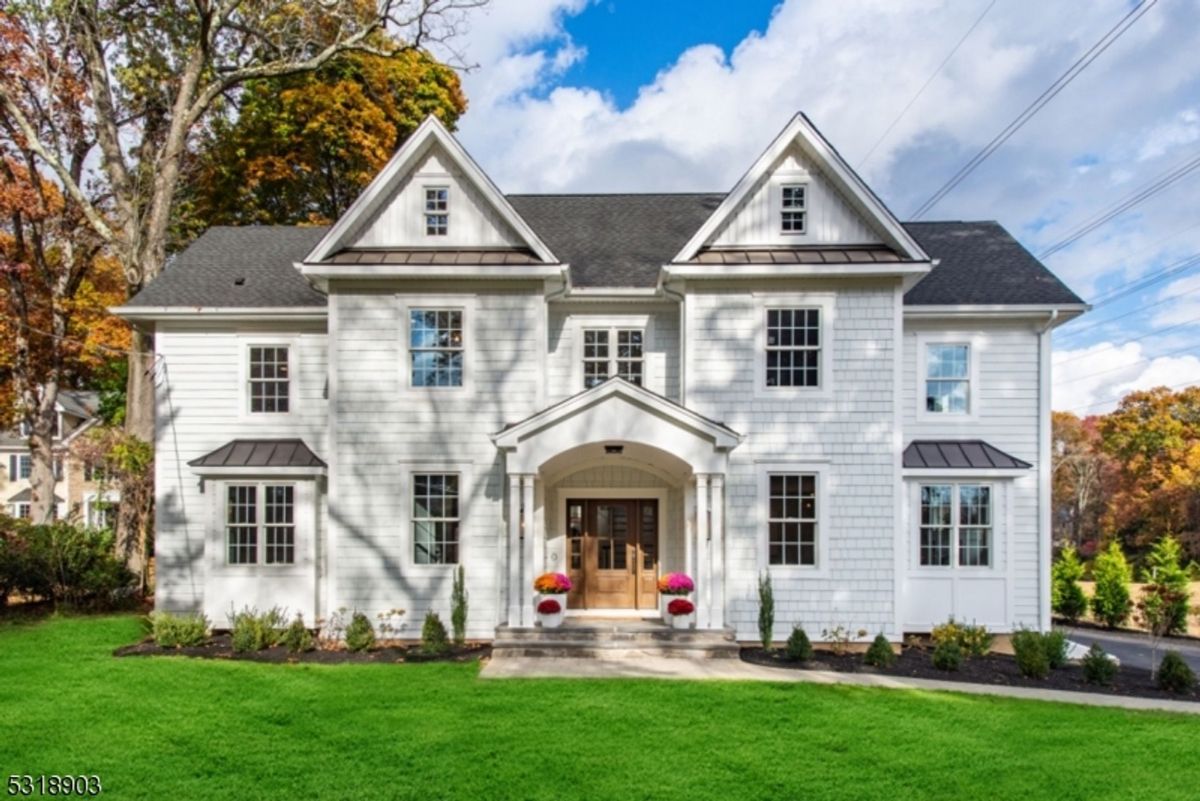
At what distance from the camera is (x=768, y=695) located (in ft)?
30.8

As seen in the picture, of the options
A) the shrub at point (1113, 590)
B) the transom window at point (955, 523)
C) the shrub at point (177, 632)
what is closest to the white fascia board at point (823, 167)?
the transom window at point (955, 523)

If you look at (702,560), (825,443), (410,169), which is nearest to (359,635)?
(702,560)

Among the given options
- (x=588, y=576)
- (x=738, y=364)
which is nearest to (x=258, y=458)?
(x=588, y=576)

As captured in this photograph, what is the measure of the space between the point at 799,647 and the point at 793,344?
16.9 feet

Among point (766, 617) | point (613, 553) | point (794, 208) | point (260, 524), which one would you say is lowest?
point (766, 617)

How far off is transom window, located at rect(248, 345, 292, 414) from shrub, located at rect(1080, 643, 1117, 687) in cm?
1445

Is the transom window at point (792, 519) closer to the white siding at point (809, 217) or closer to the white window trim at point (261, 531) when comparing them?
the white siding at point (809, 217)

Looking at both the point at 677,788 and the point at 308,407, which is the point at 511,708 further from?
the point at 308,407

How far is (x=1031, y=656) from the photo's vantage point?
11125mm

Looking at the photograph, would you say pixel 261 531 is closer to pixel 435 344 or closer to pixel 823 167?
pixel 435 344

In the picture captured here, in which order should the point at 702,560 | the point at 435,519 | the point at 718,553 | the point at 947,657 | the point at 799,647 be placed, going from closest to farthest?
1. the point at 947,657
2. the point at 799,647
3. the point at 702,560
4. the point at 718,553
5. the point at 435,519

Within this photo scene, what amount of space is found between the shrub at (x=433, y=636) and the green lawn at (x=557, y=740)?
150cm

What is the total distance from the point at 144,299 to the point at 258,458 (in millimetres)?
3916

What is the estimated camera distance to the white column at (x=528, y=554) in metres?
12.4
